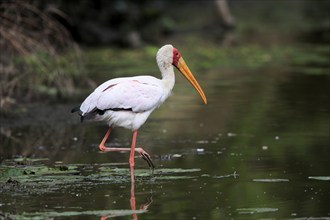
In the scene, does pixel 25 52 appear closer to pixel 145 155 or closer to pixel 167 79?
pixel 167 79

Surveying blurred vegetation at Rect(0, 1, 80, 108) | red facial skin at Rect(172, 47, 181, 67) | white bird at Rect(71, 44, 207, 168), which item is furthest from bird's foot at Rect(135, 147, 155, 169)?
blurred vegetation at Rect(0, 1, 80, 108)

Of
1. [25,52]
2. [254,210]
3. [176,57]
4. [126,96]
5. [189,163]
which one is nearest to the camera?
[254,210]

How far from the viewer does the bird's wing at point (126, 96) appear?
10.5 meters

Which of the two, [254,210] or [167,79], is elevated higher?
[167,79]

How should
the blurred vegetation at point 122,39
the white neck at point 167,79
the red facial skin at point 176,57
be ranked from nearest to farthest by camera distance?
the white neck at point 167,79
the red facial skin at point 176,57
the blurred vegetation at point 122,39

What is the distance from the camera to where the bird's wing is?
10.5 metres

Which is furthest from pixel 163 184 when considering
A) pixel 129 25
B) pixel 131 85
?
pixel 129 25

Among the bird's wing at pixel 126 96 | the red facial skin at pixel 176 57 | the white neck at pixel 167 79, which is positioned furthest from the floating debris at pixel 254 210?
the red facial skin at pixel 176 57

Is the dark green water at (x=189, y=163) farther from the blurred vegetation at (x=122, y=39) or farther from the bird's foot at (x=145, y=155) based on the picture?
the blurred vegetation at (x=122, y=39)

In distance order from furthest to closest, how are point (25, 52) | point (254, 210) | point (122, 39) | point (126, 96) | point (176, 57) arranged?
1. point (122, 39)
2. point (25, 52)
3. point (176, 57)
4. point (126, 96)
5. point (254, 210)

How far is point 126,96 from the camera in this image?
35.0ft

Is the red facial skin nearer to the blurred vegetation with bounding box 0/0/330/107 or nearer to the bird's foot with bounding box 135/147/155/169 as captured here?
the bird's foot with bounding box 135/147/155/169

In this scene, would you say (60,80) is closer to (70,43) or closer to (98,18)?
(70,43)

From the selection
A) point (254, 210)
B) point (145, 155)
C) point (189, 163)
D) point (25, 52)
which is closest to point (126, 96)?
point (145, 155)
